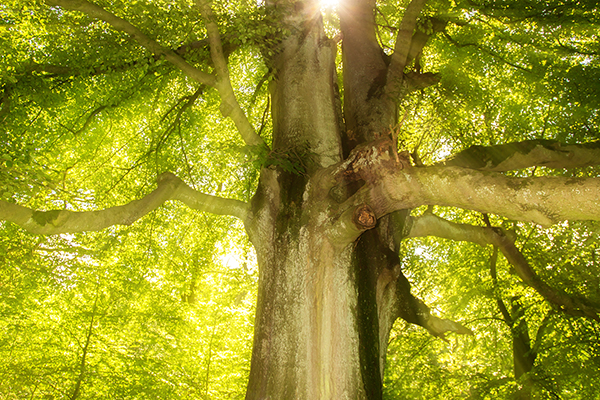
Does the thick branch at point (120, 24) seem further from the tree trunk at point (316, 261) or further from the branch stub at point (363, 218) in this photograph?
the branch stub at point (363, 218)

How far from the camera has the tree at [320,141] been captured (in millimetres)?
3111

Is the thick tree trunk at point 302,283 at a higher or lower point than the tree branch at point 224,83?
lower

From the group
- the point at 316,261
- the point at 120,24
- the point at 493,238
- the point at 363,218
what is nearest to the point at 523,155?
the point at 493,238

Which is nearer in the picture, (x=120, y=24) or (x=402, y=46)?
(x=120, y=24)

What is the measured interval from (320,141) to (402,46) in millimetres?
1885

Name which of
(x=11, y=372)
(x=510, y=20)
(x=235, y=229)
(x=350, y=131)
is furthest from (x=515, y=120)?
(x=11, y=372)

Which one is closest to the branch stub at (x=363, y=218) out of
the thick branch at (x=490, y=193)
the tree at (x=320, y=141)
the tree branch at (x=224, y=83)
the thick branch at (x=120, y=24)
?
the tree at (x=320, y=141)

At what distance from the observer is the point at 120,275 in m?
7.53

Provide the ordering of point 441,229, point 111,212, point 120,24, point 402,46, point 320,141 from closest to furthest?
1. point 111,212
2. point 120,24
3. point 320,141
4. point 441,229
5. point 402,46

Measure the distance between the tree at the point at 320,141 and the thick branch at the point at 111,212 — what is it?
0.05 feet

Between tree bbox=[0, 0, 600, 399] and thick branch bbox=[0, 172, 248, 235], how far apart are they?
0.02m

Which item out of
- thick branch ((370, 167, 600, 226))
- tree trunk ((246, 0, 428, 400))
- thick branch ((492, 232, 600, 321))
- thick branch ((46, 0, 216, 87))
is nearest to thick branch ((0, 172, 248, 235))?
tree trunk ((246, 0, 428, 400))

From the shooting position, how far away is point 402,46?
4.97 m

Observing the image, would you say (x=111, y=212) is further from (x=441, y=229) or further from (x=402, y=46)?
(x=402, y=46)
